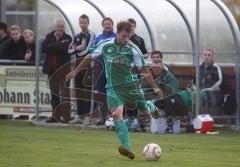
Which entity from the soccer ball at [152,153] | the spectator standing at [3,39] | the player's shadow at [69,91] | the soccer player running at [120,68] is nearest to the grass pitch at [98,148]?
the soccer ball at [152,153]

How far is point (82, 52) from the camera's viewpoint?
21.8m

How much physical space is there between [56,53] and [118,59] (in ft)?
22.8

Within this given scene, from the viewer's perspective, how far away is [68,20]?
74.3ft

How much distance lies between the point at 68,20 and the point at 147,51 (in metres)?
2.42

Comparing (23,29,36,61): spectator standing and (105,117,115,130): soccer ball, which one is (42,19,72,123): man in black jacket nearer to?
(23,29,36,61): spectator standing

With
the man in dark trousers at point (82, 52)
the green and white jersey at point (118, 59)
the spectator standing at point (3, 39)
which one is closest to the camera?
the green and white jersey at point (118, 59)

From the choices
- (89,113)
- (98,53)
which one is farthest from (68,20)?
(98,53)

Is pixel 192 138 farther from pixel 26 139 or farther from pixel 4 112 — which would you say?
pixel 4 112

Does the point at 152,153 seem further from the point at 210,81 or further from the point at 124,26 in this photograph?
the point at 210,81

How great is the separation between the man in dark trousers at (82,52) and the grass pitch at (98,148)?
96cm

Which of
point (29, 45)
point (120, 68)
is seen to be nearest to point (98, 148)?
point (120, 68)

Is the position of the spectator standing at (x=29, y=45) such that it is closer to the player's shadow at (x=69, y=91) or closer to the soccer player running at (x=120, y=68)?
the player's shadow at (x=69, y=91)

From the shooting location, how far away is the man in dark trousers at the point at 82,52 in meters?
21.6

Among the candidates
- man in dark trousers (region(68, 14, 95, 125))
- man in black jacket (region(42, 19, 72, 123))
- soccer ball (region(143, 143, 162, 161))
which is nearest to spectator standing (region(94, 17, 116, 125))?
man in dark trousers (region(68, 14, 95, 125))
